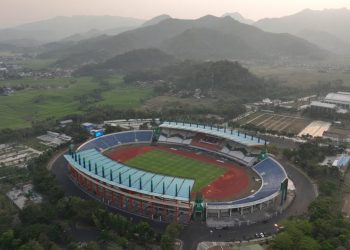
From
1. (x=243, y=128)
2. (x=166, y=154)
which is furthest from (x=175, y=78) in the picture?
(x=166, y=154)

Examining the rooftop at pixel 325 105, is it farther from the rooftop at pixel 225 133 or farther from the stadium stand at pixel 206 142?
the stadium stand at pixel 206 142

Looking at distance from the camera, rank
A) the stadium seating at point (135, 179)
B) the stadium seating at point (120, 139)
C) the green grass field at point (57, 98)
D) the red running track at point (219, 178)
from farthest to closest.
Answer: the green grass field at point (57, 98) < the stadium seating at point (120, 139) < the red running track at point (219, 178) < the stadium seating at point (135, 179)

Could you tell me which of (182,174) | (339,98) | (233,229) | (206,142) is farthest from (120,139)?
(339,98)

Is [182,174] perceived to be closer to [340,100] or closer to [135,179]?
[135,179]

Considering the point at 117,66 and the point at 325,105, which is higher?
the point at 117,66

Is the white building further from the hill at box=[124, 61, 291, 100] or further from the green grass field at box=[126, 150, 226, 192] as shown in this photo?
the green grass field at box=[126, 150, 226, 192]

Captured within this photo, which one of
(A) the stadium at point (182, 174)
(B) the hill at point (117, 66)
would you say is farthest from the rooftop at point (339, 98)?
(B) the hill at point (117, 66)
